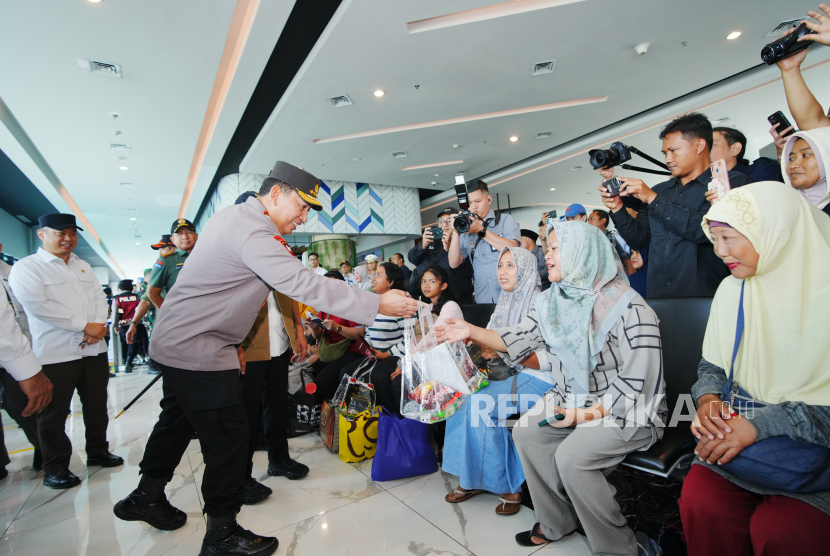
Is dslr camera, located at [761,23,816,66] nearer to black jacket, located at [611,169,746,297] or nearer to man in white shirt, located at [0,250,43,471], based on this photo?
black jacket, located at [611,169,746,297]

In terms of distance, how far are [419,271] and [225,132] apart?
13.9 feet

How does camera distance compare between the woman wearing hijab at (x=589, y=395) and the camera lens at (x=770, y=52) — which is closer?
the woman wearing hijab at (x=589, y=395)

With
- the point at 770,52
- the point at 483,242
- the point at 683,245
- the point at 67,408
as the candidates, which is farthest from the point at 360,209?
the point at 770,52

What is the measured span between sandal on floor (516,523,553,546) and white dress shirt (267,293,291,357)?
1477 millimetres

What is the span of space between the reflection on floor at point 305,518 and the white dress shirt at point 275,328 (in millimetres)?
737

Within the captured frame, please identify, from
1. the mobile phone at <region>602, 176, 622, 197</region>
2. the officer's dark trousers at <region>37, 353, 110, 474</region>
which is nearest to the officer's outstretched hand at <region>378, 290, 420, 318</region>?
the mobile phone at <region>602, 176, 622, 197</region>

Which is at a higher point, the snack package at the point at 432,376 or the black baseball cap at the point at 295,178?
the black baseball cap at the point at 295,178

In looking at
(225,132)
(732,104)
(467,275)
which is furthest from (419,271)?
(732,104)

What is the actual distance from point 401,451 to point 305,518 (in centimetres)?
56

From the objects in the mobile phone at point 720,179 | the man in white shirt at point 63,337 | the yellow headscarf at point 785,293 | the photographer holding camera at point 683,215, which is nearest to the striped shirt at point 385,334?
the photographer holding camera at point 683,215

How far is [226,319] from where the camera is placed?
1.55 metres

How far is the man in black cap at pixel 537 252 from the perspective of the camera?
3.30 m

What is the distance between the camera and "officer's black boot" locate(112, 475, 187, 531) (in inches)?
69.2

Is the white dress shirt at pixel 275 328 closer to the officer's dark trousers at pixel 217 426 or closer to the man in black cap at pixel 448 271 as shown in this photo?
the officer's dark trousers at pixel 217 426
